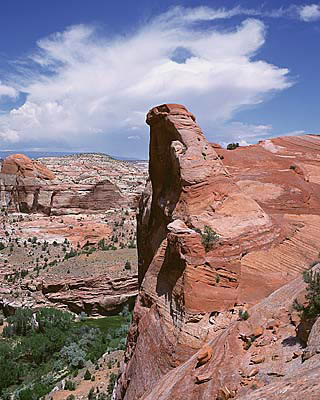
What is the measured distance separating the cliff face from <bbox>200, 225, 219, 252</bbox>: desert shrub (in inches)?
1.8

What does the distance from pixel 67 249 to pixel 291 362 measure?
3884 cm

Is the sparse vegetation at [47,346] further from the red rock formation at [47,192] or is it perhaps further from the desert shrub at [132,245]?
the red rock formation at [47,192]

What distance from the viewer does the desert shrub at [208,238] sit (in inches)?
370

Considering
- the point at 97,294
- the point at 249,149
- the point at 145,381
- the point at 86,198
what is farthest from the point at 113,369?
the point at 86,198

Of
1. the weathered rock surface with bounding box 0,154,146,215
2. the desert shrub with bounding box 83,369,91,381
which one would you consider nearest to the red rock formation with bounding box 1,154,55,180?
the weathered rock surface with bounding box 0,154,146,215

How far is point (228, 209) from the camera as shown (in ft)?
37.5

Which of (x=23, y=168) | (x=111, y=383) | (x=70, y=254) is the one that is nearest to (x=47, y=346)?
(x=111, y=383)

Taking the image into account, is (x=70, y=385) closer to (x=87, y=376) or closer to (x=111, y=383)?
(x=87, y=376)

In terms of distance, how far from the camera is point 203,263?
8.96 meters


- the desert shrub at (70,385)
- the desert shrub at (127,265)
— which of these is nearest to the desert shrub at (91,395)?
the desert shrub at (70,385)

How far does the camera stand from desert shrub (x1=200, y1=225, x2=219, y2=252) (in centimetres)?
939

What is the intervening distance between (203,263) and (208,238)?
2.64 ft

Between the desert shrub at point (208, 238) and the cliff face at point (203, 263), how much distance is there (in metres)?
0.04

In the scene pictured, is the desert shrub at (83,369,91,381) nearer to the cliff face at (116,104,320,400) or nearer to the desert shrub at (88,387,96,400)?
the desert shrub at (88,387,96,400)
